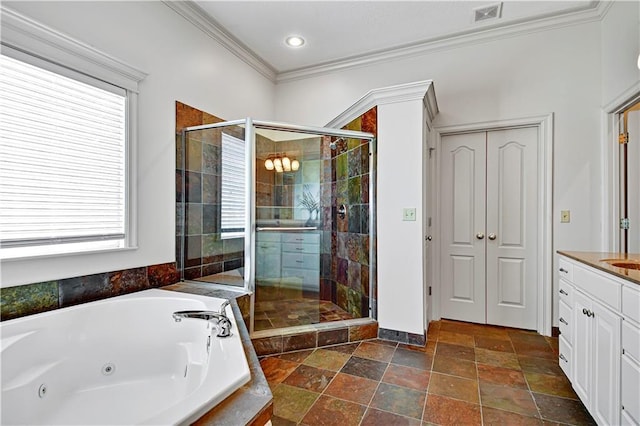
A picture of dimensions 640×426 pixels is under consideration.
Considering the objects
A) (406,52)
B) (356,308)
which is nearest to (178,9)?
(406,52)

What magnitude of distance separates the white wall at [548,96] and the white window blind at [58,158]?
203cm

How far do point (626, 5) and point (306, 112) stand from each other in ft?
9.42

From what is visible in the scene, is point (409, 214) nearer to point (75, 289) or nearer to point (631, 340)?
point (631, 340)

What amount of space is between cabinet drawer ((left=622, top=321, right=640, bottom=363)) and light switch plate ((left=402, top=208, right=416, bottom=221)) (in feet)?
4.70

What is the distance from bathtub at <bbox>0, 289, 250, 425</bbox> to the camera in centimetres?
131

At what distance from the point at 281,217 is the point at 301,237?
1.00 feet

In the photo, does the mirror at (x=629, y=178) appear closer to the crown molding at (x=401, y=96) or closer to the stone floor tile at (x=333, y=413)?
the crown molding at (x=401, y=96)

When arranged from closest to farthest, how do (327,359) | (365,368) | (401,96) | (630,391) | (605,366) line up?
(630,391), (605,366), (365,368), (327,359), (401,96)

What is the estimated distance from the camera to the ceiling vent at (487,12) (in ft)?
8.56

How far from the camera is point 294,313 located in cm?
274

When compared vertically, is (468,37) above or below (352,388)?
above

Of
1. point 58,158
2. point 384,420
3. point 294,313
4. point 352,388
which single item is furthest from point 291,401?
point 58,158

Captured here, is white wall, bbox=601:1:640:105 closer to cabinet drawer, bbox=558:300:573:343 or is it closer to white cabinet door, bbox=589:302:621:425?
cabinet drawer, bbox=558:300:573:343

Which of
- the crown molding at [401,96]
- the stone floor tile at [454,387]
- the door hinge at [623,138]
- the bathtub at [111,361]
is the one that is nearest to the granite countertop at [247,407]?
the bathtub at [111,361]
